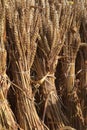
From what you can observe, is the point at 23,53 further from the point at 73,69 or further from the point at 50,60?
the point at 73,69

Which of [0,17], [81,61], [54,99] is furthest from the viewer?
[81,61]

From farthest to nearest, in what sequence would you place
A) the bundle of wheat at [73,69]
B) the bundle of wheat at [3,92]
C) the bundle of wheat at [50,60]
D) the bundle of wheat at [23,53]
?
the bundle of wheat at [73,69]
the bundle of wheat at [50,60]
the bundle of wheat at [23,53]
the bundle of wheat at [3,92]

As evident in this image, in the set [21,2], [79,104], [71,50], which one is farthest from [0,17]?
[79,104]

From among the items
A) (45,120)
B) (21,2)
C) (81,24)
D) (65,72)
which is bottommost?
(45,120)

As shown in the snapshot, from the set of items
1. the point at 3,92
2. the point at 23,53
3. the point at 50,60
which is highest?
the point at 23,53

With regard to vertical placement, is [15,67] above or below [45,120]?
above

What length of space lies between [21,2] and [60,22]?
38 centimetres

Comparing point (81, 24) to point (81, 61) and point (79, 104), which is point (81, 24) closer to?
point (81, 61)

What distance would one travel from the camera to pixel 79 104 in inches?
134

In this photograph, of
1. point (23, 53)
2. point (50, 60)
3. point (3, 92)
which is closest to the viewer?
point (3, 92)

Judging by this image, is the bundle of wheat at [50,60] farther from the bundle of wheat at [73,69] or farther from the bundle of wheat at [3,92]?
the bundle of wheat at [3,92]

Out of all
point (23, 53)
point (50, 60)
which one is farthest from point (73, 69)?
point (23, 53)

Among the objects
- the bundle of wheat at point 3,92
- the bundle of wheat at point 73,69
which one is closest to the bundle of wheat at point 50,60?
the bundle of wheat at point 73,69

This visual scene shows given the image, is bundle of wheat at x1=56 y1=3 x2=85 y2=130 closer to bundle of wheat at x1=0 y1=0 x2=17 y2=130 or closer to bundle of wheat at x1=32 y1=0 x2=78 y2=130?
bundle of wheat at x1=32 y1=0 x2=78 y2=130
